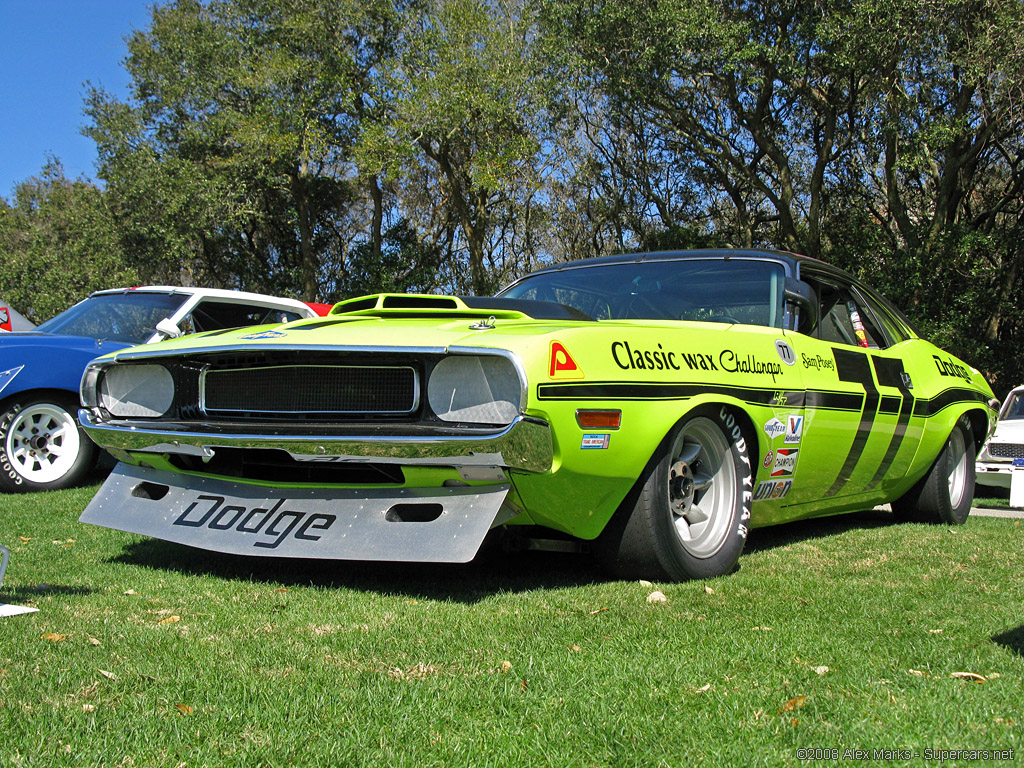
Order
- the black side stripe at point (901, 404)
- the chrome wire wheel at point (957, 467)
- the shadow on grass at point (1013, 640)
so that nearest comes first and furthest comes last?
the shadow on grass at point (1013, 640) < the black side stripe at point (901, 404) < the chrome wire wheel at point (957, 467)

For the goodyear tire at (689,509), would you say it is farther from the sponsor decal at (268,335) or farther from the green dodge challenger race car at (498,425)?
the sponsor decal at (268,335)

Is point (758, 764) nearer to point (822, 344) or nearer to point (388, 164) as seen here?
point (822, 344)

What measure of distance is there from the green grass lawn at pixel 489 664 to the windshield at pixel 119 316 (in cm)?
323

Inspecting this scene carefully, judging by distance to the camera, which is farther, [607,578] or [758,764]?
[607,578]

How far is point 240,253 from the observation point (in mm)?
28250

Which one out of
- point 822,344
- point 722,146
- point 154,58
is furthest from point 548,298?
point 154,58

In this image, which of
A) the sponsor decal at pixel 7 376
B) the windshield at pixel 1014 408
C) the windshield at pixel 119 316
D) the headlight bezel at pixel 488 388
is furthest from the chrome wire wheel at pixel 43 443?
the windshield at pixel 1014 408

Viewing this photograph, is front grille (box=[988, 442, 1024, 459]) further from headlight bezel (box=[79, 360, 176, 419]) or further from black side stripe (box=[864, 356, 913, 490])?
headlight bezel (box=[79, 360, 176, 419])

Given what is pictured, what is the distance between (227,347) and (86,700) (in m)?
1.53

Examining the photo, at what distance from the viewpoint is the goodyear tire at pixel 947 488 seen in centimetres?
551

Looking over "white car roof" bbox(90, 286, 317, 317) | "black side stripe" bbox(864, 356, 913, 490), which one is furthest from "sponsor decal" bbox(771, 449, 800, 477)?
"white car roof" bbox(90, 286, 317, 317)

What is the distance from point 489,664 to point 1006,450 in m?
7.50

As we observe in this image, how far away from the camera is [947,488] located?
5.55m

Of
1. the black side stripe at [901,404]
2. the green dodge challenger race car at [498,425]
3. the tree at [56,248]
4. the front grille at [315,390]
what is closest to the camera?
the green dodge challenger race car at [498,425]
